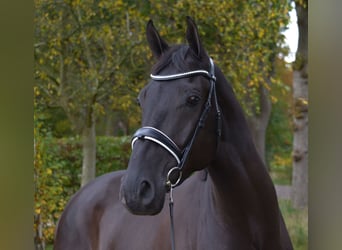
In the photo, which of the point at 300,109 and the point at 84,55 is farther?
the point at 300,109

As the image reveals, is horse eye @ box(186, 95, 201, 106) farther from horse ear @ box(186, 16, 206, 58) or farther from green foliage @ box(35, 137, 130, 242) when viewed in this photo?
green foliage @ box(35, 137, 130, 242)

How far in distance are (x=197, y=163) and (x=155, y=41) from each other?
0.59 meters

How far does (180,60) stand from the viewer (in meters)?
2.75

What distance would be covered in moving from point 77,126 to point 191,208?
5792mm

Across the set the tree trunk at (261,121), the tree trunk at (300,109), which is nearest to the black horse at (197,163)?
the tree trunk at (300,109)

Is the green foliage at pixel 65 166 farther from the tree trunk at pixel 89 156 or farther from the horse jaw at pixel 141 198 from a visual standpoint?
the horse jaw at pixel 141 198

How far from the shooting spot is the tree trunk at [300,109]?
10.2m

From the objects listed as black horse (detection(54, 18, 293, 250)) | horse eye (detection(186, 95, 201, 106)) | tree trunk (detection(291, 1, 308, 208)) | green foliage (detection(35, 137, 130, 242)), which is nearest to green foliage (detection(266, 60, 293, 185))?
tree trunk (detection(291, 1, 308, 208))

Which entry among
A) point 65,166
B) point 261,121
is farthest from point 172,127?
point 261,121

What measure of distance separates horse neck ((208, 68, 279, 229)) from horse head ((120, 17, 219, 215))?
93 mm

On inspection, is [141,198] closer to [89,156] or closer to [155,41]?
[155,41]

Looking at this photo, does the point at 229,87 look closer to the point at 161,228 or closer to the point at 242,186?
the point at 242,186

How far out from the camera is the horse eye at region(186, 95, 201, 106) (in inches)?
105

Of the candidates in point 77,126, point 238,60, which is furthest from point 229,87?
point 77,126
